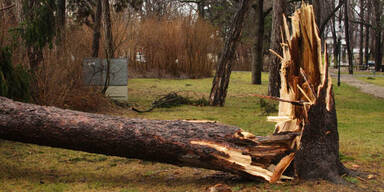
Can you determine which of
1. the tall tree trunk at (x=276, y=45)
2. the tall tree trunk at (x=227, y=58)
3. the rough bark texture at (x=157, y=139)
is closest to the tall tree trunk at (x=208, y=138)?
the rough bark texture at (x=157, y=139)

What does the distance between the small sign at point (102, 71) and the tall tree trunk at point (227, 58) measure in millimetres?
1989

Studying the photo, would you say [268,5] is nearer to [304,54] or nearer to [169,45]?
[169,45]

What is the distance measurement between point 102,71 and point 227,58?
8.77 ft

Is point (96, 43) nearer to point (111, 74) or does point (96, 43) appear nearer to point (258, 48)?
point (111, 74)

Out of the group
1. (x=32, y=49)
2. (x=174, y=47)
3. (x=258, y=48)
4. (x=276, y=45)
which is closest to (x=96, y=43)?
(x=32, y=49)

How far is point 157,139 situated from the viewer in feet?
14.9

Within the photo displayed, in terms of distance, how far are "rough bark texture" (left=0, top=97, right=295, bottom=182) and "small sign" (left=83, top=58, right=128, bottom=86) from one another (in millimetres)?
4758

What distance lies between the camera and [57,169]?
5.12m

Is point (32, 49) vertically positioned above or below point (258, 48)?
below

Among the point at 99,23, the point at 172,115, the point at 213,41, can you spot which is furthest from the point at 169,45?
the point at 172,115

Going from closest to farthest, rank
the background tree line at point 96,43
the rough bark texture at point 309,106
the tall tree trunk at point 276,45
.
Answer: the rough bark texture at point 309,106 → the background tree line at point 96,43 → the tall tree trunk at point 276,45

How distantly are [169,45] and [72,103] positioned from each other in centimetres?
1156

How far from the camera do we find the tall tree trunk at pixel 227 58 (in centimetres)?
1051

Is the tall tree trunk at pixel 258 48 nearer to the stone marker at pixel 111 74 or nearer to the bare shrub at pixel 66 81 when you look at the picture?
the stone marker at pixel 111 74
